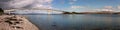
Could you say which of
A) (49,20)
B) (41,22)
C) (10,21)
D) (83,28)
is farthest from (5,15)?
(83,28)

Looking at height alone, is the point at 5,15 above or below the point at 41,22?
above

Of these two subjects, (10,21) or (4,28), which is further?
(10,21)

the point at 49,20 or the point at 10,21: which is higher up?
the point at 10,21

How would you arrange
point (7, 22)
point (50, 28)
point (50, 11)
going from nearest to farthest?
point (7, 22), point (50, 11), point (50, 28)

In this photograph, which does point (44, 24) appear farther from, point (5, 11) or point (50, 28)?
point (5, 11)

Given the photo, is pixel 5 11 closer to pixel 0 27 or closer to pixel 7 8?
pixel 7 8

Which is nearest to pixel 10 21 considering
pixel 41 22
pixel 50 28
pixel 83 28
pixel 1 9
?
pixel 1 9

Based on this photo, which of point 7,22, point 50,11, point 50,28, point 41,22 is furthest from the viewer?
point 41,22

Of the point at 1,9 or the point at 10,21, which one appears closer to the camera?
the point at 10,21

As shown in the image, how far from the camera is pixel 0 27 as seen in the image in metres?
7.79

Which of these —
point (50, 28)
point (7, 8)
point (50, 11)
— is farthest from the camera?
point (50, 28)

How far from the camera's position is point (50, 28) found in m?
12.3

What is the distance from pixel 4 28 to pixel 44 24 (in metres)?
5.33

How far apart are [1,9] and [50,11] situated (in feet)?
7.06
